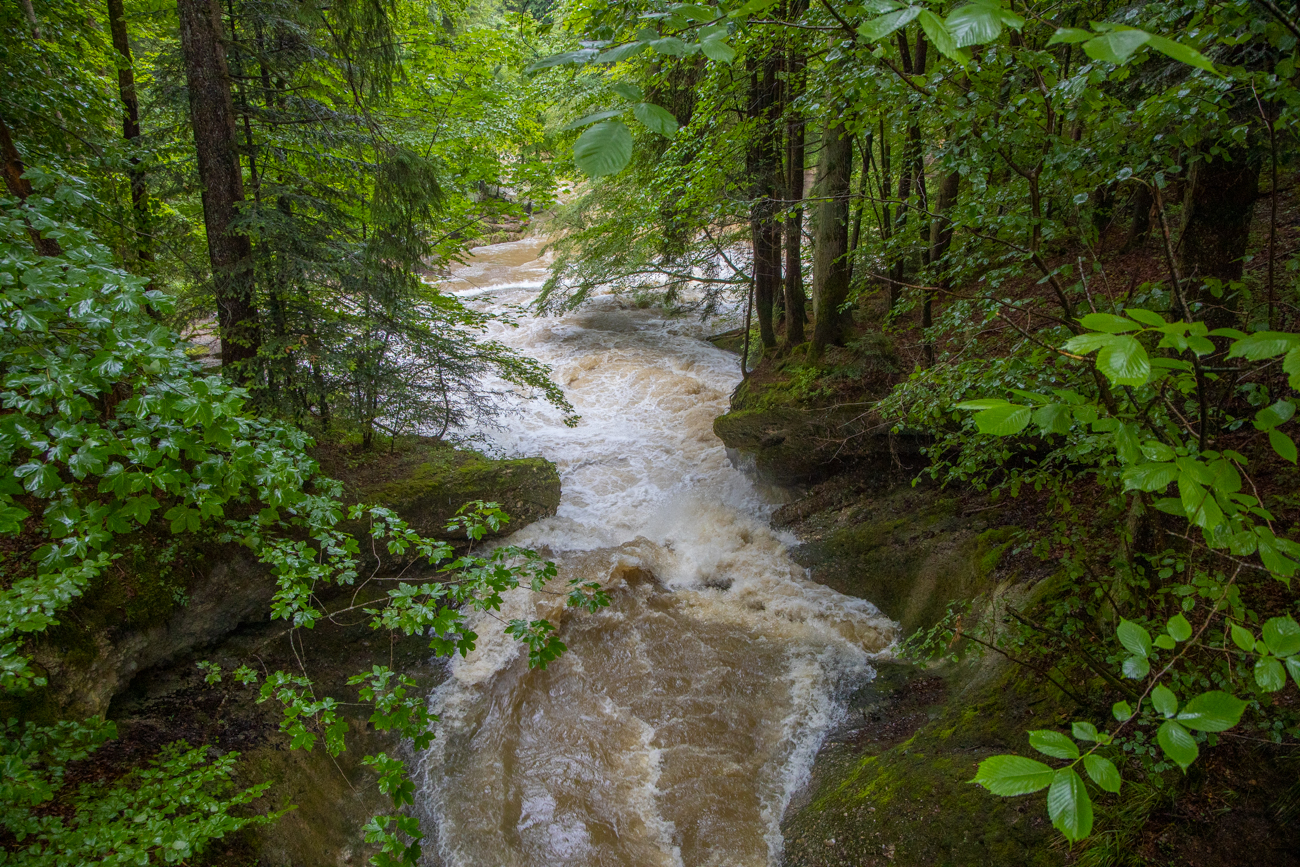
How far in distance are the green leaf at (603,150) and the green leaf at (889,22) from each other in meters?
0.43

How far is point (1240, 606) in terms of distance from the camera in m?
1.64

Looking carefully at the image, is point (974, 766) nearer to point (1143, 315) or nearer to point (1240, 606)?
point (1240, 606)

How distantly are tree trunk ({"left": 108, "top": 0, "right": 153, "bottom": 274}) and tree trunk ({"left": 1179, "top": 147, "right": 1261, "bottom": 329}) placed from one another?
26.7 ft

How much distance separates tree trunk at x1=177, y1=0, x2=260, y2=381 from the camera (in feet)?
16.5

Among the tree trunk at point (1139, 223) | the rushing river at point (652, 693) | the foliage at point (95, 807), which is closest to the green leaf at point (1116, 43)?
the foliage at point (95, 807)

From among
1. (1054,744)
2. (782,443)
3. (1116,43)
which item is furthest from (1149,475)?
(782,443)

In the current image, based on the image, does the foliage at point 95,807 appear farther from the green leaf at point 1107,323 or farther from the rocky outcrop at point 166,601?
the green leaf at point 1107,323

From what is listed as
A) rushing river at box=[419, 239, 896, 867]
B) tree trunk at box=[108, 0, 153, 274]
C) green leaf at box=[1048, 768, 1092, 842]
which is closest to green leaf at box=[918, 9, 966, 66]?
green leaf at box=[1048, 768, 1092, 842]

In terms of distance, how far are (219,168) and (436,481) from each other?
12.2ft

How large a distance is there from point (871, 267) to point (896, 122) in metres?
3.85

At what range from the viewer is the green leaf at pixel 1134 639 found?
46.2 inches

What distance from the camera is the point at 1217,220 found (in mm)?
2898

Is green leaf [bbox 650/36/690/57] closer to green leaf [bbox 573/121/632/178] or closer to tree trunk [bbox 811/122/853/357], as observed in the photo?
green leaf [bbox 573/121/632/178]

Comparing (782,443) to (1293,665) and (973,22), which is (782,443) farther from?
(973,22)
